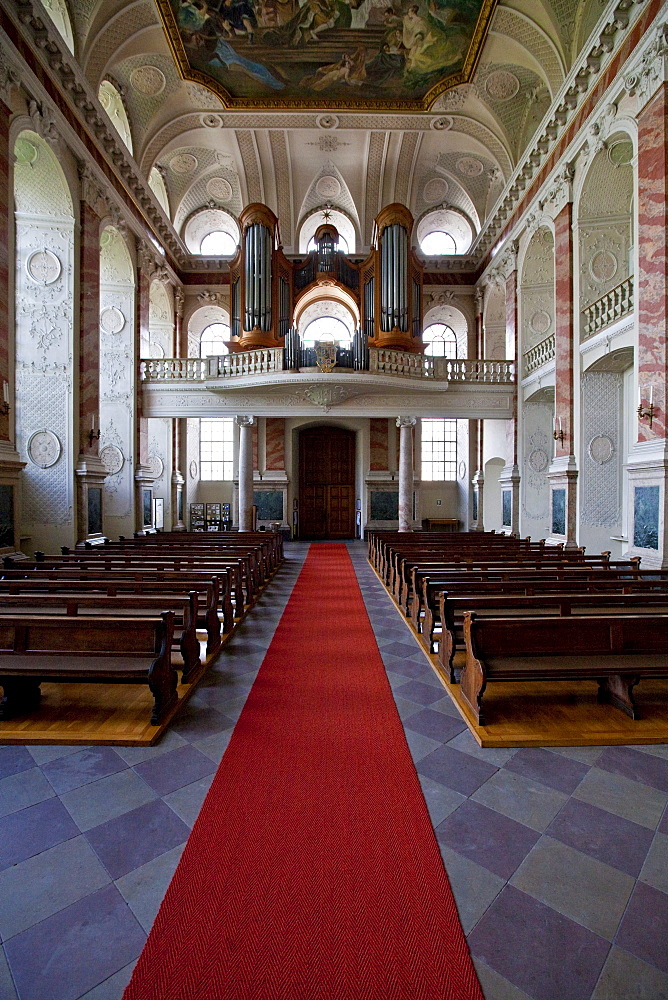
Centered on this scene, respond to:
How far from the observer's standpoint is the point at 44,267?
32.9ft

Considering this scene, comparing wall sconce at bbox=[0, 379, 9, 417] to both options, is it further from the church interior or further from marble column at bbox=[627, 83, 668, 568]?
marble column at bbox=[627, 83, 668, 568]

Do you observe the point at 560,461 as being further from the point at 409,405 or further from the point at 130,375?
the point at 130,375

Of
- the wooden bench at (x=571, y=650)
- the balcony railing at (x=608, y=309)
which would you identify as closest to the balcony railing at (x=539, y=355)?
the balcony railing at (x=608, y=309)

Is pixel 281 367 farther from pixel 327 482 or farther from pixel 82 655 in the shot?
pixel 82 655

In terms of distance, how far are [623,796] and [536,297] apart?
1373cm

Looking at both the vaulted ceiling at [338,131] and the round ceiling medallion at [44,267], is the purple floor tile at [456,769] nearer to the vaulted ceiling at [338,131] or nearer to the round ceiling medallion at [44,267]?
the round ceiling medallion at [44,267]

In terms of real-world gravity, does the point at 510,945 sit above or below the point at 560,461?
below

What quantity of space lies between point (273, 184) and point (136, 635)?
58.8 ft

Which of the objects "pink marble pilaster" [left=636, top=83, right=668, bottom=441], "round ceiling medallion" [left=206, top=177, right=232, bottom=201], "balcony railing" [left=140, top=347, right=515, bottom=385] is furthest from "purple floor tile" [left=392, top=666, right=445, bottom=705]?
"round ceiling medallion" [left=206, top=177, right=232, bottom=201]

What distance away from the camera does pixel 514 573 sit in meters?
6.12

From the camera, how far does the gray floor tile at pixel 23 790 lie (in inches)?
103

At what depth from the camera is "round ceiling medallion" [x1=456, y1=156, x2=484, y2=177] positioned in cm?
1661

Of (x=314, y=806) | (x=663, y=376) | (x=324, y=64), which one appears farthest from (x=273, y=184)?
(x=314, y=806)

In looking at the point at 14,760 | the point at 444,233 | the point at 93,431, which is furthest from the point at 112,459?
the point at 444,233
